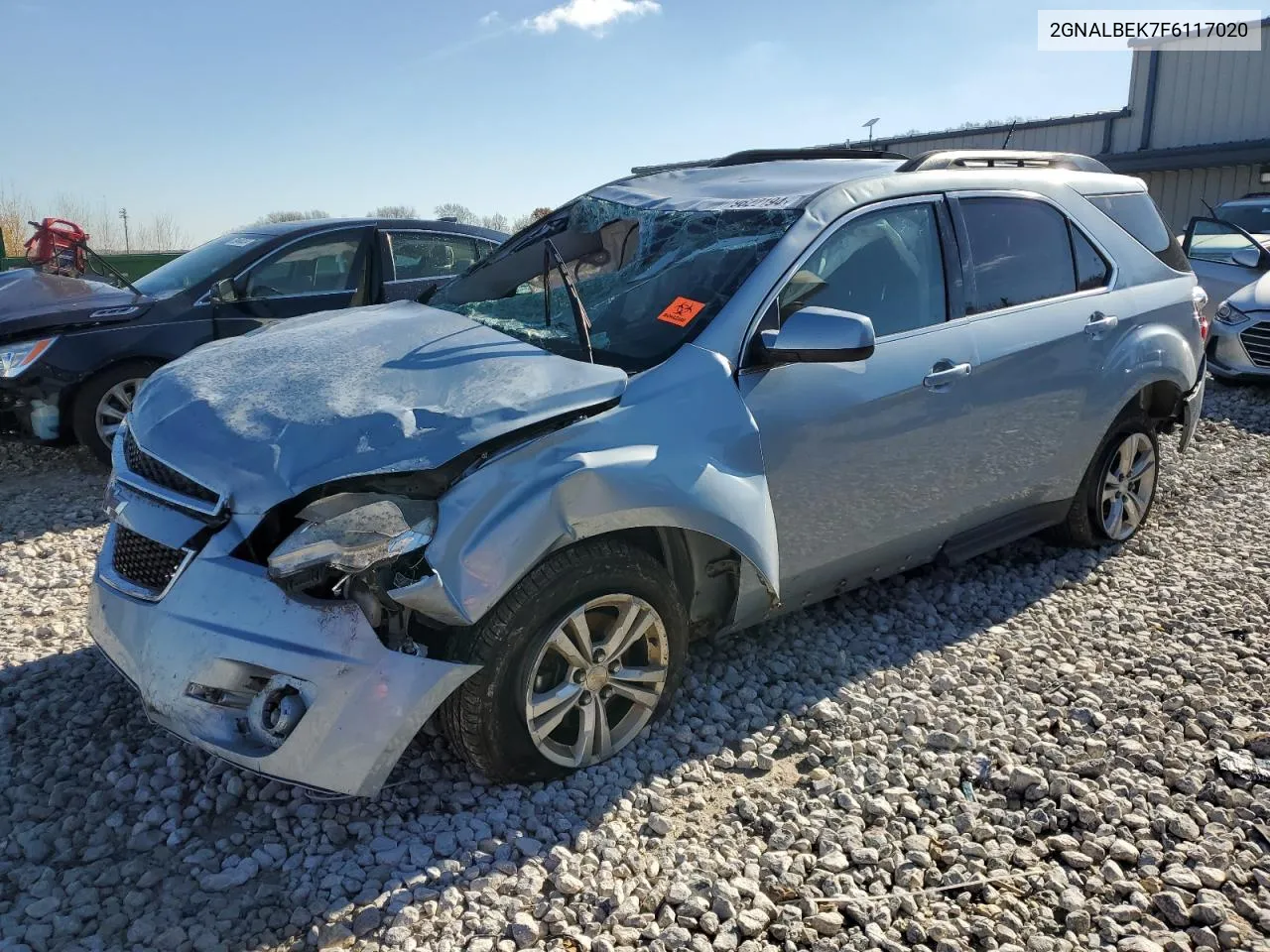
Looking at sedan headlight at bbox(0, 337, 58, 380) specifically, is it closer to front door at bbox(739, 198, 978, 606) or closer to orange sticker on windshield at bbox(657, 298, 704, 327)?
orange sticker on windshield at bbox(657, 298, 704, 327)

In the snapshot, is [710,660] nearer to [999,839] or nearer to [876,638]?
[876,638]

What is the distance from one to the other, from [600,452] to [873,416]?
3.94 ft

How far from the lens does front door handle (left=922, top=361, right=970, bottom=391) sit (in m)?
3.66

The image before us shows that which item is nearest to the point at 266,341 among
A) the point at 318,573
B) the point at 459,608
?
the point at 318,573

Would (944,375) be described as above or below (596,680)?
above

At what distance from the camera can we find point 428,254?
7297 millimetres

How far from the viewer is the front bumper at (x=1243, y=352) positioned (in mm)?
8930

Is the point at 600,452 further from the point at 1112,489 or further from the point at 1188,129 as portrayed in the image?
the point at 1188,129

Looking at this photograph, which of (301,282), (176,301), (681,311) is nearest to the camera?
(681,311)

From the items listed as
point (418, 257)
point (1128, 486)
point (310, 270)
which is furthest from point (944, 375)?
point (310, 270)

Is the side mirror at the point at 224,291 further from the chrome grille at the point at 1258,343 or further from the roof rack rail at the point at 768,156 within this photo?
the chrome grille at the point at 1258,343

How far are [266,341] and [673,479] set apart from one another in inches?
64.5

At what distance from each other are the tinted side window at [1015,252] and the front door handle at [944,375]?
0.96ft

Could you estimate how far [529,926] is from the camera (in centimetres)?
242
